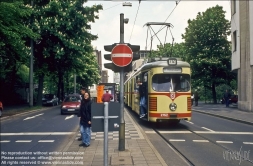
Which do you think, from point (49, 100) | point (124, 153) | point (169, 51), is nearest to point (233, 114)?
point (124, 153)

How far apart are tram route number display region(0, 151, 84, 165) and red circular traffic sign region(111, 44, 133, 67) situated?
260 cm

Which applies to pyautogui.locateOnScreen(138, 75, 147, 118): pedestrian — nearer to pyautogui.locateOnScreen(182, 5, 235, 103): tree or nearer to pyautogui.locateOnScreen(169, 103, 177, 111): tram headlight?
pyautogui.locateOnScreen(169, 103, 177, 111): tram headlight

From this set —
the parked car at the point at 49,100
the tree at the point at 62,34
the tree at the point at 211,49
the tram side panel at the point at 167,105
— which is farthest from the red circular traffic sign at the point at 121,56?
the tree at the point at 211,49

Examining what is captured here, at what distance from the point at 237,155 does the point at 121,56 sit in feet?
13.2

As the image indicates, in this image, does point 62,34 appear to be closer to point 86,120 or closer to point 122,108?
point 86,120

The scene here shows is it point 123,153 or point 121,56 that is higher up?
point 121,56

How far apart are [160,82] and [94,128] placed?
9892 mm

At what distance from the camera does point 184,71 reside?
1544cm

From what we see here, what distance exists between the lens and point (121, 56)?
30.0ft

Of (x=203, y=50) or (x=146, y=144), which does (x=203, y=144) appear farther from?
(x=203, y=50)

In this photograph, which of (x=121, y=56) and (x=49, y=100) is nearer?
(x=121, y=56)

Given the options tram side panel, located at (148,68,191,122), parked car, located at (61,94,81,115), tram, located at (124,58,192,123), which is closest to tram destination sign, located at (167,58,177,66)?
tram, located at (124,58,192,123)

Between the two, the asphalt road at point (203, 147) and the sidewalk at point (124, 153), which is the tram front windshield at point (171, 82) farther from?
the sidewalk at point (124, 153)

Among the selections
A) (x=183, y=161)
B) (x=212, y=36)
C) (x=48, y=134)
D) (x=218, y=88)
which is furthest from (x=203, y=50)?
(x=183, y=161)
